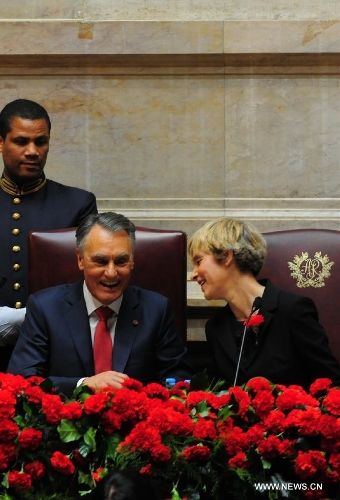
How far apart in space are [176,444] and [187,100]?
2353 millimetres

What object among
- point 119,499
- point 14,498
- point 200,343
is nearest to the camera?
point 119,499

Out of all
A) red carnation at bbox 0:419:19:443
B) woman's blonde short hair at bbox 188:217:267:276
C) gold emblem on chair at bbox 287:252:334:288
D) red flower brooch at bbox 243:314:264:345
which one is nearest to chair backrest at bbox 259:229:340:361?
gold emblem on chair at bbox 287:252:334:288

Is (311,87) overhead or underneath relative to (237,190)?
overhead

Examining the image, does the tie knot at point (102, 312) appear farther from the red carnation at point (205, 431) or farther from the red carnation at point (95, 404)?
the red carnation at point (205, 431)

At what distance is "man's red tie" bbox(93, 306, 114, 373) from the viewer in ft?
11.0

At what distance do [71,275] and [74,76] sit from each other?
3.74 ft

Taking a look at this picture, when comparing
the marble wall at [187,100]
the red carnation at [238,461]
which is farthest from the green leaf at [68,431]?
the marble wall at [187,100]

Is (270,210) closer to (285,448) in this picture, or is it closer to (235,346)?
(235,346)

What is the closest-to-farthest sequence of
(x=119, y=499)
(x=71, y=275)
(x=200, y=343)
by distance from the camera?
(x=119, y=499)
(x=71, y=275)
(x=200, y=343)

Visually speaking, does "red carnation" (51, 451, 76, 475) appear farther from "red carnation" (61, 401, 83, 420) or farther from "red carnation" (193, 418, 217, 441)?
"red carnation" (193, 418, 217, 441)

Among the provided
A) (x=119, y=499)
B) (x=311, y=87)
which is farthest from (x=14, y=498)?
(x=311, y=87)

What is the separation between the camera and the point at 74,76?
455 centimetres

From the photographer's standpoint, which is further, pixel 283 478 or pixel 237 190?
pixel 237 190

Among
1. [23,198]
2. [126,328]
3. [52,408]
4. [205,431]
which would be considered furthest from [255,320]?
[23,198]
